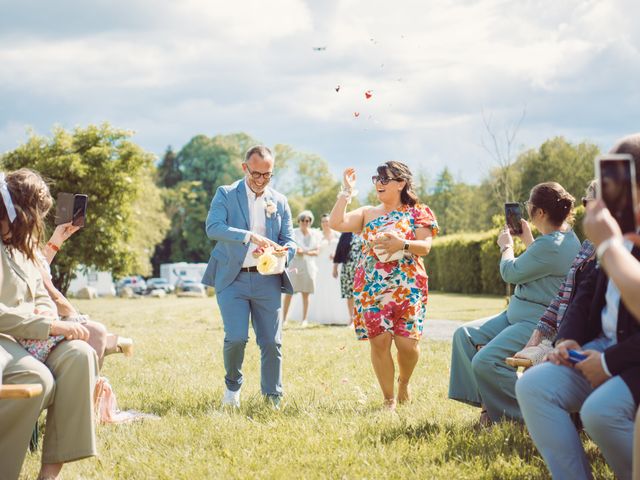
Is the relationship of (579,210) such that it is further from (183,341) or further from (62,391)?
(62,391)

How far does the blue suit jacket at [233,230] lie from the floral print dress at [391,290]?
794mm

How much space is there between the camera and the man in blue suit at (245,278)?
6.53 metres

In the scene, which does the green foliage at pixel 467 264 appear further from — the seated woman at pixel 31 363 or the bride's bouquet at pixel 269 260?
the seated woman at pixel 31 363

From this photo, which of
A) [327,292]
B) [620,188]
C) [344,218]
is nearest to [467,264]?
[327,292]

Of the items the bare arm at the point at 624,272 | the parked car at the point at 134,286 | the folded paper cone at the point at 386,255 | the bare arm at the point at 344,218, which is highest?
the bare arm at the point at 344,218

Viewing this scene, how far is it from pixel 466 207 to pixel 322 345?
52.2 m

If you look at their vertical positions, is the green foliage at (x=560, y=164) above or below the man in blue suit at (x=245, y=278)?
above

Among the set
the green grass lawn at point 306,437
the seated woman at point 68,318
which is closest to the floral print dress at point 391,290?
the green grass lawn at point 306,437

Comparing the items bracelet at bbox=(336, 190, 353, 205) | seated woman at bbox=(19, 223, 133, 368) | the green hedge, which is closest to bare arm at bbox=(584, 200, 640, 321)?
seated woman at bbox=(19, 223, 133, 368)

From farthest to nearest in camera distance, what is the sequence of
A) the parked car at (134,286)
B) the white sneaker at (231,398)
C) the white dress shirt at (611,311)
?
the parked car at (134,286) → the white sneaker at (231,398) → the white dress shirt at (611,311)

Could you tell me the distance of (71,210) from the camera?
18.4 feet

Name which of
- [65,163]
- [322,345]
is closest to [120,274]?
[65,163]

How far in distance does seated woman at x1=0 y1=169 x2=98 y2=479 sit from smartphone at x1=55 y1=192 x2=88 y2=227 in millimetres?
1278

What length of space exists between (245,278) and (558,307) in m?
2.91
